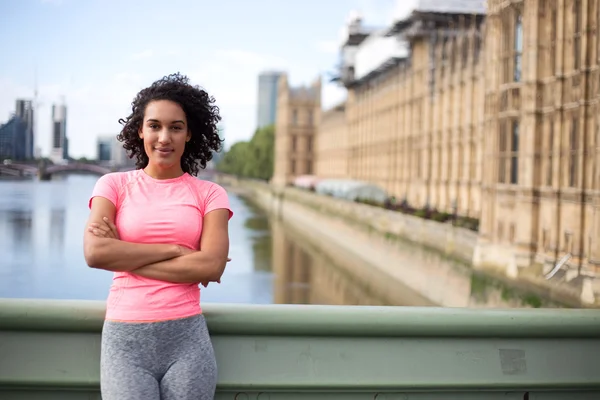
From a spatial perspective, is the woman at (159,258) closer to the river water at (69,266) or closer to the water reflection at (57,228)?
the river water at (69,266)

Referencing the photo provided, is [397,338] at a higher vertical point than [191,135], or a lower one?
lower

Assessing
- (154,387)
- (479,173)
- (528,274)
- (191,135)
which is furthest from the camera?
(479,173)

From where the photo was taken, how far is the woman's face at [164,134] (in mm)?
2180

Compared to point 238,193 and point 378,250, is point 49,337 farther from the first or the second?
point 238,193

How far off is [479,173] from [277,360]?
77.7 ft

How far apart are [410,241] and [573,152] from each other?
918 centimetres

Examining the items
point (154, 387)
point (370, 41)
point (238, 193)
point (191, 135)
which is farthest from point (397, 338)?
point (238, 193)

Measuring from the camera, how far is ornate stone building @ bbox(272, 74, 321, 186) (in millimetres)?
81938

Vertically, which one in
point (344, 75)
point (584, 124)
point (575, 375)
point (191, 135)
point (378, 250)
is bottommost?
point (378, 250)

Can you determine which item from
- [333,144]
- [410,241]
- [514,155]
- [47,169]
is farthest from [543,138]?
[333,144]

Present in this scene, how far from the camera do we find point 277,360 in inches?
86.7

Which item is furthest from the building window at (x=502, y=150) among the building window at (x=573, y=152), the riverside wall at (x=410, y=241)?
the building window at (x=573, y=152)

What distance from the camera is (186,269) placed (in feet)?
6.72

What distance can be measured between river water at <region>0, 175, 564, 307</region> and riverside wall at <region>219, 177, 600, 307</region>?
0.29 m
